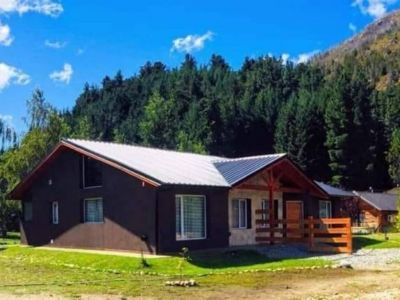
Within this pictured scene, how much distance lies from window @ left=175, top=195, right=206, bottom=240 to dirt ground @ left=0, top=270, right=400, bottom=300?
622 centimetres

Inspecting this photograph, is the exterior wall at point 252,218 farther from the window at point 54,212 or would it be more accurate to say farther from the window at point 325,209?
the window at point 54,212

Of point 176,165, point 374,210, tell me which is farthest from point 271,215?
point 374,210

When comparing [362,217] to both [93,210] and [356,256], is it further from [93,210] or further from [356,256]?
[93,210]

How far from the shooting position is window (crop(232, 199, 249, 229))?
1113 inches

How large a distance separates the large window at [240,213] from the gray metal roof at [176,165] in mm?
1425

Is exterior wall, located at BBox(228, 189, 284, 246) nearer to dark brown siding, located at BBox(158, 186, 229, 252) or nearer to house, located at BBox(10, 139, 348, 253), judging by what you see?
house, located at BBox(10, 139, 348, 253)

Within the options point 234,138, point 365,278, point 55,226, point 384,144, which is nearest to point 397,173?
point 384,144

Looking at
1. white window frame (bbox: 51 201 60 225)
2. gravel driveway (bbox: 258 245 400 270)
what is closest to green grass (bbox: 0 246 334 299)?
gravel driveway (bbox: 258 245 400 270)

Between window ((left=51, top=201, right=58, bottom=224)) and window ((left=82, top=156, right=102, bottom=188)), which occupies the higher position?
window ((left=82, top=156, right=102, bottom=188))

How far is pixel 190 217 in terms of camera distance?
25.4m

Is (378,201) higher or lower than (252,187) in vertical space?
lower

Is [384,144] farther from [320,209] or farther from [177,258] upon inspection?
[177,258]

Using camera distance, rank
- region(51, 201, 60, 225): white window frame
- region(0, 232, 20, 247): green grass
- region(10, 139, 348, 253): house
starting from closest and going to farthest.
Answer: region(10, 139, 348, 253): house < region(51, 201, 60, 225): white window frame < region(0, 232, 20, 247): green grass

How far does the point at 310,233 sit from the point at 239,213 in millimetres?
3556
